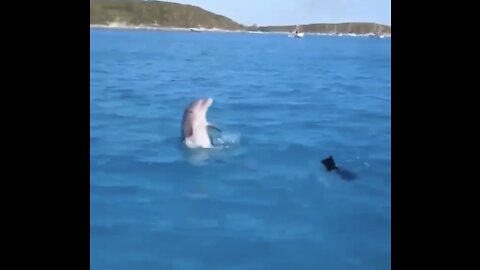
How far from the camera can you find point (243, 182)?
7.45 m

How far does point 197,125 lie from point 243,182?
1203 millimetres

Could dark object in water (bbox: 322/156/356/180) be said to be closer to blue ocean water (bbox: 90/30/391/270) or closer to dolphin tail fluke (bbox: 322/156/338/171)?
dolphin tail fluke (bbox: 322/156/338/171)

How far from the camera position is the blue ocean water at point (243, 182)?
5188 mm

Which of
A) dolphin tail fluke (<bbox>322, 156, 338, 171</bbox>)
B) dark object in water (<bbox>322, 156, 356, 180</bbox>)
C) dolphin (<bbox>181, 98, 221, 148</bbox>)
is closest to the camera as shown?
dark object in water (<bbox>322, 156, 356, 180</bbox>)

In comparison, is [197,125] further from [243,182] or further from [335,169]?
[335,169]

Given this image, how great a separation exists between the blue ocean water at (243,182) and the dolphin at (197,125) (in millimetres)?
206

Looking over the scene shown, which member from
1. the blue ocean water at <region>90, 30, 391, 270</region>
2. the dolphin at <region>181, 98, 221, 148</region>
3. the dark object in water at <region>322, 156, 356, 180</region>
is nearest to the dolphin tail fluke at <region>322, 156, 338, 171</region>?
the dark object in water at <region>322, 156, 356, 180</region>

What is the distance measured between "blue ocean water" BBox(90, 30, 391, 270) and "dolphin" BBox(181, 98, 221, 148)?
0.68 feet

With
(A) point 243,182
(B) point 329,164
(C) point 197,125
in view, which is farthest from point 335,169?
(C) point 197,125

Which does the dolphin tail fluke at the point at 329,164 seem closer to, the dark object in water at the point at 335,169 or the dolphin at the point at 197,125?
the dark object in water at the point at 335,169

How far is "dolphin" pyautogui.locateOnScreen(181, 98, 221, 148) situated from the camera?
791cm
